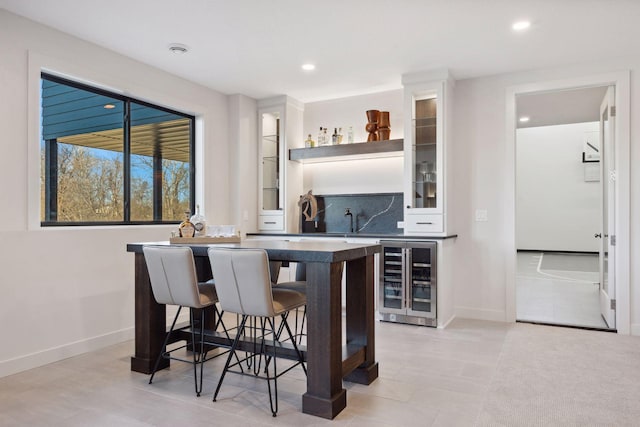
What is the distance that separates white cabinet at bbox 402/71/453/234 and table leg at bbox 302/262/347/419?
2.31 m

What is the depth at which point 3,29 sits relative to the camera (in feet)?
10.1

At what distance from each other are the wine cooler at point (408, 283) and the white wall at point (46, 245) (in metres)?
2.47

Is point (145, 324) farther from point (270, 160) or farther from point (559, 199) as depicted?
point (559, 199)

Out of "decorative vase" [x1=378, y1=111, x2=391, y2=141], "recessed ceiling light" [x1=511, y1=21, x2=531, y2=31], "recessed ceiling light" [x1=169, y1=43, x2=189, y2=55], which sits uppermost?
"recessed ceiling light" [x1=511, y1=21, x2=531, y2=31]

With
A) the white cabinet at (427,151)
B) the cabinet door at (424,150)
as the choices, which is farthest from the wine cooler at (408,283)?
the cabinet door at (424,150)

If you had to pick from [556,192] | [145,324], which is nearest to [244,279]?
[145,324]

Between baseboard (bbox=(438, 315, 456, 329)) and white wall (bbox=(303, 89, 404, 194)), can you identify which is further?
white wall (bbox=(303, 89, 404, 194))

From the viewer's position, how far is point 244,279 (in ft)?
7.93

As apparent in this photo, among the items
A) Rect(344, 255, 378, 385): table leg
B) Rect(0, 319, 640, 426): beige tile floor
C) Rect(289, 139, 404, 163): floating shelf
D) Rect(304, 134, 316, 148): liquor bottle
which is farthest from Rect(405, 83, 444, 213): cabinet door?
Rect(344, 255, 378, 385): table leg

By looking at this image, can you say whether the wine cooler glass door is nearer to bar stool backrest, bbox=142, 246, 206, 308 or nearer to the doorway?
bar stool backrest, bbox=142, 246, 206, 308

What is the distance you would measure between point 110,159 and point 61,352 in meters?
1.71

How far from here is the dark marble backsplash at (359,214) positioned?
5.25m

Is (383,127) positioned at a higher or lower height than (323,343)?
higher

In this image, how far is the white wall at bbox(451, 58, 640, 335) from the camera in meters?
4.56
